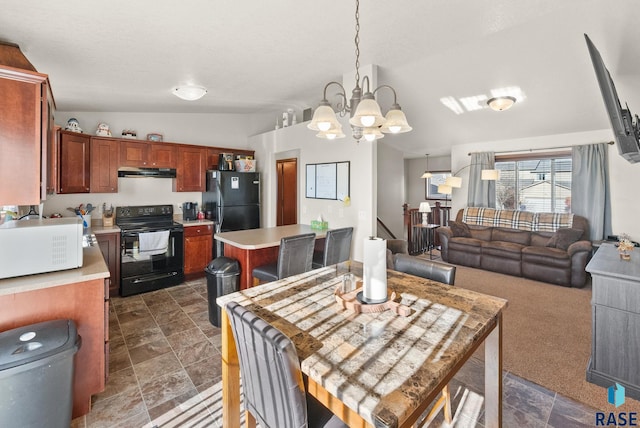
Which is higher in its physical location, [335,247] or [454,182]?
[454,182]

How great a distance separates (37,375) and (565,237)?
605 centimetres

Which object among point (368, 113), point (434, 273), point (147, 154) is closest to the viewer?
point (368, 113)

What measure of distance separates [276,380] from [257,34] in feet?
8.17

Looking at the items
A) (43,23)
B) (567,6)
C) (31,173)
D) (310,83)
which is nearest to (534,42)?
(567,6)

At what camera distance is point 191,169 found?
4.96 metres

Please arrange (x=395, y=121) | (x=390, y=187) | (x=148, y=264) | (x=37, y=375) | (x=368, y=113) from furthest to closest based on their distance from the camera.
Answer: (x=390, y=187) → (x=148, y=264) → (x=395, y=121) → (x=368, y=113) → (x=37, y=375)

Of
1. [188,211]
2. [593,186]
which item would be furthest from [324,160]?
[593,186]

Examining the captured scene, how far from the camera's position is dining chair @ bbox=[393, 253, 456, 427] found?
178 cm

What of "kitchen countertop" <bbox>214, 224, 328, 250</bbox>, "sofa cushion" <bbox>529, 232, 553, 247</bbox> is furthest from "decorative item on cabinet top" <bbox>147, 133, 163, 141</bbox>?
"sofa cushion" <bbox>529, 232, 553, 247</bbox>

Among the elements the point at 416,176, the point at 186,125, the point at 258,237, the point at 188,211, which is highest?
the point at 186,125

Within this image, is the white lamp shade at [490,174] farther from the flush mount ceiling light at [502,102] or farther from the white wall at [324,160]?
the white wall at [324,160]

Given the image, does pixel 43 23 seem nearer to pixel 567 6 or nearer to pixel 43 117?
pixel 43 117

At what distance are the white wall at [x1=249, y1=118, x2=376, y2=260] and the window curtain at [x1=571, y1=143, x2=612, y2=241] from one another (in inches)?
149

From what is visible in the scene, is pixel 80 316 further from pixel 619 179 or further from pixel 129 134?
pixel 619 179
